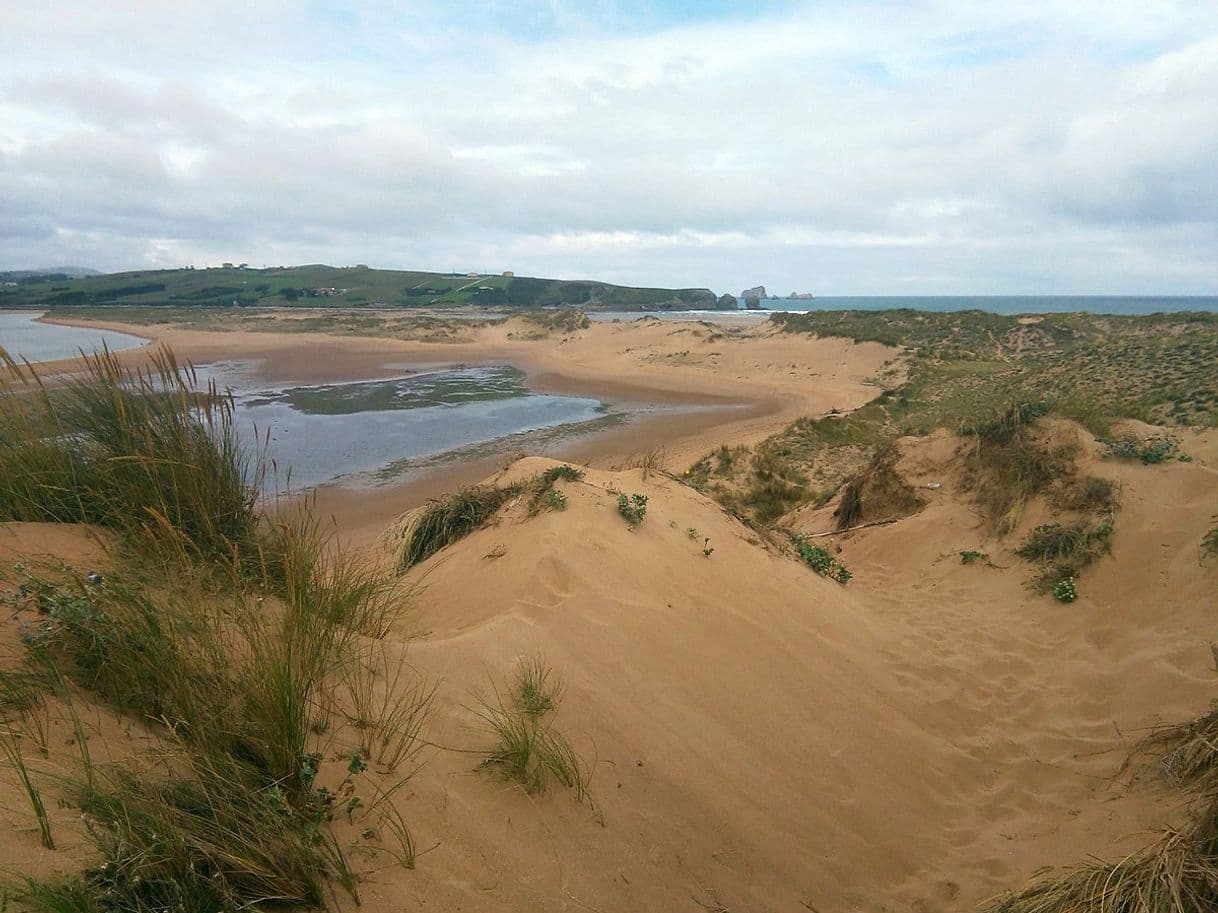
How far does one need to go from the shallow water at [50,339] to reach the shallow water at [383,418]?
768 cm

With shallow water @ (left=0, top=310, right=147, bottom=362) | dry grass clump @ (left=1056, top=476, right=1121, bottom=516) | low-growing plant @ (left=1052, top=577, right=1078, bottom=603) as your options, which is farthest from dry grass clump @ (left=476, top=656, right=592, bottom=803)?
shallow water @ (left=0, top=310, right=147, bottom=362)

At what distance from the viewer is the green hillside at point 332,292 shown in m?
84.1

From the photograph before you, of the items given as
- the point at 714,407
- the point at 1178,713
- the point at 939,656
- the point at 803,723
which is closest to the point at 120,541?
the point at 803,723

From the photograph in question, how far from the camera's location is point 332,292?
95.0m

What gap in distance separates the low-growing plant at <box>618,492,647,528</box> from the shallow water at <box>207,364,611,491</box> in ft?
30.4

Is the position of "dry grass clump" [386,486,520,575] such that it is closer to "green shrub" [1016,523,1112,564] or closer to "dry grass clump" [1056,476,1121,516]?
"green shrub" [1016,523,1112,564]

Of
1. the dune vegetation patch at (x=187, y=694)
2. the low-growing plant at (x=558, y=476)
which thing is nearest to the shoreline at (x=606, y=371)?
the low-growing plant at (x=558, y=476)

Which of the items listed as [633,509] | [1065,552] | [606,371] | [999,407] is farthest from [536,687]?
[606,371]

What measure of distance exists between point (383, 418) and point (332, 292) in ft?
271

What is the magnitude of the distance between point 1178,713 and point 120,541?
21.0ft

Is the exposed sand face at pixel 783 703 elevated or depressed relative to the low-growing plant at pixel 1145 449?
depressed

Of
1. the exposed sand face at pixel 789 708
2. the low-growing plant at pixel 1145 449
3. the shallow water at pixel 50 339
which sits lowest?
the exposed sand face at pixel 789 708

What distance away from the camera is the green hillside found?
84.1m

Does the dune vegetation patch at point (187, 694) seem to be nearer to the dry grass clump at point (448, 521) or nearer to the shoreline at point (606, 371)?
the dry grass clump at point (448, 521)
